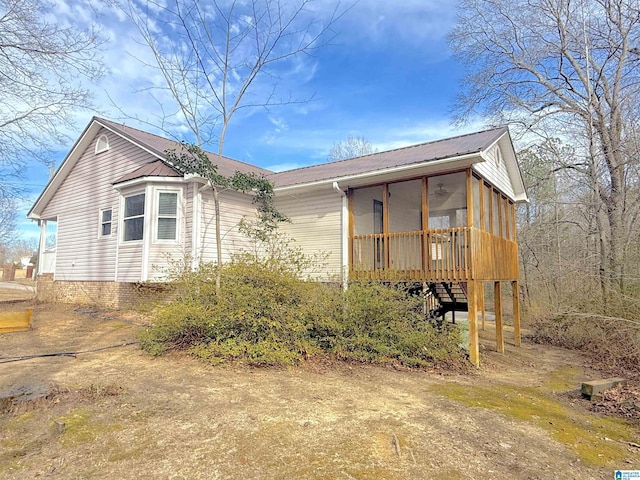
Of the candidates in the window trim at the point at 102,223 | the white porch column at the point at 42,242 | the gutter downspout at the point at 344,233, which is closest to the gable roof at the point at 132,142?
the white porch column at the point at 42,242

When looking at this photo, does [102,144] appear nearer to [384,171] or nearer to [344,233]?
[344,233]

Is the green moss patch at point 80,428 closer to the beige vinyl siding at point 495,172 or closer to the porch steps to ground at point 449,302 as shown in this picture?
the beige vinyl siding at point 495,172

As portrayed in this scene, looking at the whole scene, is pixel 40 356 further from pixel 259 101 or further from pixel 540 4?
pixel 540 4

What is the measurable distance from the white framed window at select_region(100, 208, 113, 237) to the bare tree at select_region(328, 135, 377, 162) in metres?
22.6

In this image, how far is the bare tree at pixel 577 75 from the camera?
1275cm

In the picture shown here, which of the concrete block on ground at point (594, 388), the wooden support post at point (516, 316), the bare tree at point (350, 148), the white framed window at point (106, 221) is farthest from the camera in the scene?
the bare tree at point (350, 148)

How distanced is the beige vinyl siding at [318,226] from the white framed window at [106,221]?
18.7ft

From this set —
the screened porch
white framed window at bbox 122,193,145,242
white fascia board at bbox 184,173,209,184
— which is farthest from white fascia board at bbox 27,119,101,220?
the screened porch

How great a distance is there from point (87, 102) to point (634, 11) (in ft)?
57.3

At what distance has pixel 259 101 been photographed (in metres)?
10.2

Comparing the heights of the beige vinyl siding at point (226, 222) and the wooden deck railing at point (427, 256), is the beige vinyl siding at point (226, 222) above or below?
above

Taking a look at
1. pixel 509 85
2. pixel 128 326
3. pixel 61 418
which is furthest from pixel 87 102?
pixel 509 85

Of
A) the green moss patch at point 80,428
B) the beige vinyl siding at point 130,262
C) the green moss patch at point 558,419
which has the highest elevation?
the beige vinyl siding at point 130,262

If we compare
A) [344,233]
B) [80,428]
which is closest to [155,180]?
[344,233]
